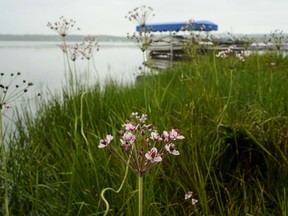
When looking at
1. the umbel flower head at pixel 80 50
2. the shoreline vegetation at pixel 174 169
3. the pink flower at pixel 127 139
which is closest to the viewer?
the pink flower at pixel 127 139

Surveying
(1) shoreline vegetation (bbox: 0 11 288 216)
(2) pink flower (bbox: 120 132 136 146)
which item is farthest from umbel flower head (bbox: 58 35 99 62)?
(2) pink flower (bbox: 120 132 136 146)

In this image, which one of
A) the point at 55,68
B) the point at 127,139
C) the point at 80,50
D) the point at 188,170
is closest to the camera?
the point at 127,139

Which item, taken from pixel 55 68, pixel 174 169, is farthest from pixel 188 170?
pixel 55 68

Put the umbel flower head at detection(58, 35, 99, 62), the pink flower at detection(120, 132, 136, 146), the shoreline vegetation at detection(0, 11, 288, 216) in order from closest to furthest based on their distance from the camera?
the pink flower at detection(120, 132, 136, 146) → the shoreline vegetation at detection(0, 11, 288, 216) → the umbel flower head at detection(58, 35, 99, 62)

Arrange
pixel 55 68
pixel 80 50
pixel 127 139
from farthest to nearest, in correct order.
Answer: pixel 55 68, pixel 80 50, pixel 127 139

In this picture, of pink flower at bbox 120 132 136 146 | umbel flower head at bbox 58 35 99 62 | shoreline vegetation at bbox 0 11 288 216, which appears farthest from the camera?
umbel flower head at bbox 58 35 99 62

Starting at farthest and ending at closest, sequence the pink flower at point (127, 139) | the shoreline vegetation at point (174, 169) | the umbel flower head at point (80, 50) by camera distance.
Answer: the umbel flower head at point (80, 50) < the shoreline vegetation at point (174, 169) < the pink flower at point (127, 139)

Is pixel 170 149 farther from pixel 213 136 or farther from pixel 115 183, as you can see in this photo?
pixel 213 136

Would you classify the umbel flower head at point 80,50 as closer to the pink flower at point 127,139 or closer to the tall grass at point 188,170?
the tall grass at point 188,170

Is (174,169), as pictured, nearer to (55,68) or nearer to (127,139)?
(127,139)

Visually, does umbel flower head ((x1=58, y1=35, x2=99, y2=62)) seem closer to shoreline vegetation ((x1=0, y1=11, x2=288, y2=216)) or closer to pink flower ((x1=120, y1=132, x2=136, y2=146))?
shoreline vegetation ((x1=0, y1=11, x2=288, y2=216))

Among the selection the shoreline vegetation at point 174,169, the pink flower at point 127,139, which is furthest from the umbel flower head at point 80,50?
the pink flower at point 127,139

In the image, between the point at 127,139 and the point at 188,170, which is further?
the point at 188,170

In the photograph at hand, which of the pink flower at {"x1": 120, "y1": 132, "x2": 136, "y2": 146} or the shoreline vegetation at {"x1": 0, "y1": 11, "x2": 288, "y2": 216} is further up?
the pink flower at {"x1": 120, "y1": 132, "x2": 136, "y2": 146}
